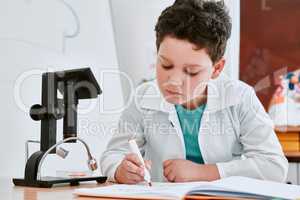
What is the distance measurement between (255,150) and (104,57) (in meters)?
0.94

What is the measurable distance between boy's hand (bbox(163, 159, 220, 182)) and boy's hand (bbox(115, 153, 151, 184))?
0.25 ft

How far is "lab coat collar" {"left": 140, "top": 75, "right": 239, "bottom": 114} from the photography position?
1407mm

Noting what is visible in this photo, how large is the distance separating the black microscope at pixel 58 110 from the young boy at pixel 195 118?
123 mm

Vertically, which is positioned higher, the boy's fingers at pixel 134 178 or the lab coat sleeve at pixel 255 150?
the lab coat sleeve at pixel 255 150

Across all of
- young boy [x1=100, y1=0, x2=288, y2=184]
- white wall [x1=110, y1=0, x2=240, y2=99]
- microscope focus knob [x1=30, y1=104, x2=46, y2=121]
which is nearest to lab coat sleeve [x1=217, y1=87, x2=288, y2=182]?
young boy [x1=100, y1=0, x2=288, y2=184]

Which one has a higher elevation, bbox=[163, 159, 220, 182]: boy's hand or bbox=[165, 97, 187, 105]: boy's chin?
bbox=[165, 97, 187, 105]: boy's chin

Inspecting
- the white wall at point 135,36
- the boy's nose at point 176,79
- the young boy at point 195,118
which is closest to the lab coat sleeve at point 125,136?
the young boy at point 195,118

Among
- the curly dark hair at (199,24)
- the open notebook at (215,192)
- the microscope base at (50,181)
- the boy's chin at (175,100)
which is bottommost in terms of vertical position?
the microscope base at (50,181)

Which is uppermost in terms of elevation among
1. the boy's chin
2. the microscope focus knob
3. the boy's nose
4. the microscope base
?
the boy's nose

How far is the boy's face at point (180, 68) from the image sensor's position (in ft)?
4.13

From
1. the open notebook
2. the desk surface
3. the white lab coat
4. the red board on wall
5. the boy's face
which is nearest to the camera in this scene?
the open notebook

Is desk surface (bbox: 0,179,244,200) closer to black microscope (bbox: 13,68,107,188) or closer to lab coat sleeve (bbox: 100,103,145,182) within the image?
black microscope (bbox: 13,68,107,188)

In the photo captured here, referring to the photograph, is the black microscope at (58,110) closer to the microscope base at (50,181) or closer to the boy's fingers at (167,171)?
the microscope base at (50,181)

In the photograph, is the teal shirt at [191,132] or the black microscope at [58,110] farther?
the teal shirt at [191,132]
